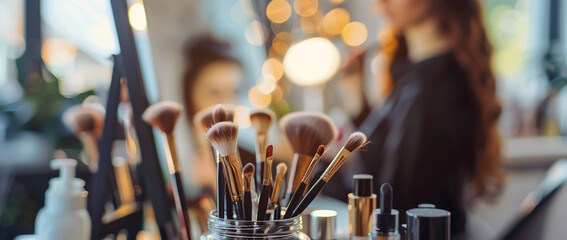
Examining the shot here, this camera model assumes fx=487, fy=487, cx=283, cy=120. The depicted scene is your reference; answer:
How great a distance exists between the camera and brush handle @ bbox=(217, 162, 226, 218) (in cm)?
28

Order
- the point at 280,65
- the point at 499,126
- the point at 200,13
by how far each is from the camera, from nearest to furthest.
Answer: the point at 200,13
the point at 499,126
the point at 280,65

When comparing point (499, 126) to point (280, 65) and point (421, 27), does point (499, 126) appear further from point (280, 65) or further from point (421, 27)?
point (280, 65)

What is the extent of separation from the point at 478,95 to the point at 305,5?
16.9 inches

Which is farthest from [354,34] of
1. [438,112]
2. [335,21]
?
[438,112]

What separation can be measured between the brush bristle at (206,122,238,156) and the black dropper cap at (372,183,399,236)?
97 mm

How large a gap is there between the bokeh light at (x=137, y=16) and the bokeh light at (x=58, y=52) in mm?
782

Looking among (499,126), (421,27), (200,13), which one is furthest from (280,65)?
(200,13)

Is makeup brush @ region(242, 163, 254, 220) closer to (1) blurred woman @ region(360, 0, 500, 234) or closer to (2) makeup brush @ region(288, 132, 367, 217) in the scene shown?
(2) makeup brush @ region(288, 132, 367, 217)

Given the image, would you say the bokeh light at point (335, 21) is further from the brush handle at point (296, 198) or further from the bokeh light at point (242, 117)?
the brush handle at point (296, 198)

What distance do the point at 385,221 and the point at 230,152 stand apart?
0.34 ft

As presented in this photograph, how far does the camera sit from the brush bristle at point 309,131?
0.98ft

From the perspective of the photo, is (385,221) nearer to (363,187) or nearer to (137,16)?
(363,187)

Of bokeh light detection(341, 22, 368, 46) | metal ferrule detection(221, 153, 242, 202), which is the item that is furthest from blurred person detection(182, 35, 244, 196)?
bokeh light detection(341, 22, 368, 46)

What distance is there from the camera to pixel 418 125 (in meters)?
0.86
